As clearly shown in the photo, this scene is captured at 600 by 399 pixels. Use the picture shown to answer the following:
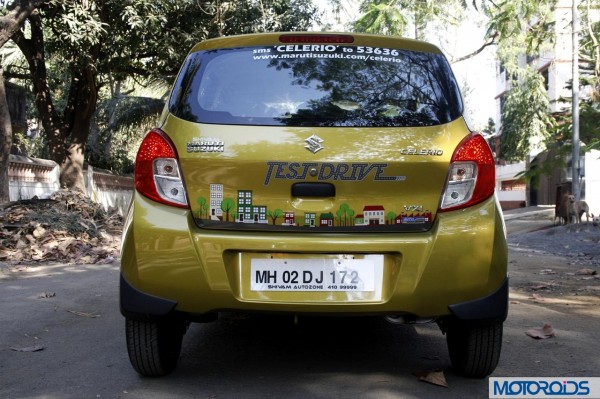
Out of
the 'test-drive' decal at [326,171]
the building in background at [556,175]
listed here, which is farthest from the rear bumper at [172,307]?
the building in background at [556,175]

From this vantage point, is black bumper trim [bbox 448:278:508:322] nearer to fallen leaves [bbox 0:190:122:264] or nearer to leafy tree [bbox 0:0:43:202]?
fallen leaves [bbox 0:190:122:264]

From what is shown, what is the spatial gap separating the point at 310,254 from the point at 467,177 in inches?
31.9

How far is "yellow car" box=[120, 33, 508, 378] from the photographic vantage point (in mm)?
2828

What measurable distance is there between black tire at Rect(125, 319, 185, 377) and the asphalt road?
0.08m

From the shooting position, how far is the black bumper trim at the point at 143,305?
2.88 metres

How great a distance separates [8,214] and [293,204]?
781 centimetres

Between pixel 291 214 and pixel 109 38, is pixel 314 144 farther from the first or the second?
pixel 109 38

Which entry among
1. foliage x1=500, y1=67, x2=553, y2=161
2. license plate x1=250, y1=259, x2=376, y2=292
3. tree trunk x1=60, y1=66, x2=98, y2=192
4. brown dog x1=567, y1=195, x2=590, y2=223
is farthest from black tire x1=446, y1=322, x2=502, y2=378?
foliage x1=500, y1=67, x2=553, y2=161

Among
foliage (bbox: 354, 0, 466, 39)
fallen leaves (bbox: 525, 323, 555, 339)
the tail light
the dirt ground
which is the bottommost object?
the dirt ground

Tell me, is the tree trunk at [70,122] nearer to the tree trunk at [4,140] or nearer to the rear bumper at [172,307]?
the tree trunk at [4,140]

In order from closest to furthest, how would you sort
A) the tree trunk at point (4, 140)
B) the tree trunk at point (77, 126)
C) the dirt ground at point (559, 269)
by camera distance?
the dirt ground at point (559, 269)
the tree trunk at point (4, 140)
the tree trunk at point (77, 126)

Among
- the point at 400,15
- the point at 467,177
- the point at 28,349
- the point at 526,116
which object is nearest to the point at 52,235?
the point at 28,349

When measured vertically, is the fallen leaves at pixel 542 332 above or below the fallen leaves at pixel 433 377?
below

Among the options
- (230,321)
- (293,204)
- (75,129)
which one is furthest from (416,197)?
(75,129)
